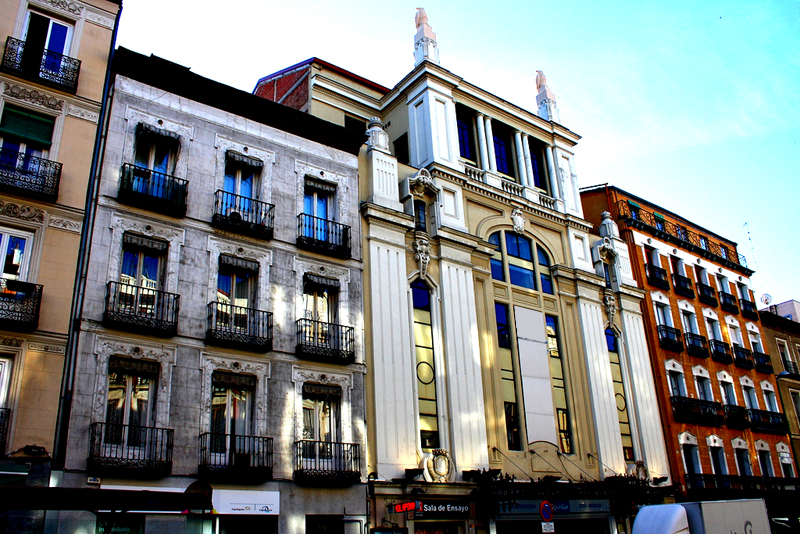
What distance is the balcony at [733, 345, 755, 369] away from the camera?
3978cm

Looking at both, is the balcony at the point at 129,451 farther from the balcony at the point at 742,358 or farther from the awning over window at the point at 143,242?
the balcony at the point at 742,358

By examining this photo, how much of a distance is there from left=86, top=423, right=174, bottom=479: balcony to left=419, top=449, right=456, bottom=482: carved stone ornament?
859 cm

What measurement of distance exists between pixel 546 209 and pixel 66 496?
23929 millimetres

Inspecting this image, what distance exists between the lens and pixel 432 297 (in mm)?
26953

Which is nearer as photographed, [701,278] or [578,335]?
[578,335]

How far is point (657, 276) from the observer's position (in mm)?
37719

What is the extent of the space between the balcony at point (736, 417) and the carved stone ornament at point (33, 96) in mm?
33271

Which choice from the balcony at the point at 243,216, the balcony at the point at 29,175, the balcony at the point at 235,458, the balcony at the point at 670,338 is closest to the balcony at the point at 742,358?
the balcony at the point at 670,338

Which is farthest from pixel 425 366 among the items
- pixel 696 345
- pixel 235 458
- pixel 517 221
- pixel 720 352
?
pixel 720 352

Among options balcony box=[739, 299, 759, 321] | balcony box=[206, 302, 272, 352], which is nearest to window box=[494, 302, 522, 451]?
balcony box=[206, 302, 272, 352]

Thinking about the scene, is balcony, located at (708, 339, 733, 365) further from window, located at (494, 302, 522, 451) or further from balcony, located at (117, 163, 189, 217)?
balcony, located at (117, 163, 189, 217)

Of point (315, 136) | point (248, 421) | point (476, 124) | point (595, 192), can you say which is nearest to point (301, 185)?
point (315, 136)

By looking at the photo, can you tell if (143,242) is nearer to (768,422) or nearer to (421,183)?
(421,183)

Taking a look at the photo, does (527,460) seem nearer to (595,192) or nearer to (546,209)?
(546,209)
